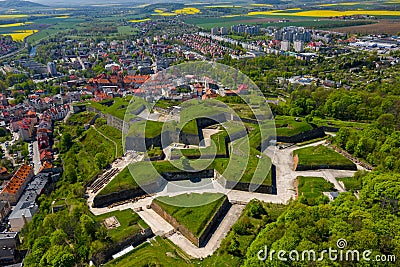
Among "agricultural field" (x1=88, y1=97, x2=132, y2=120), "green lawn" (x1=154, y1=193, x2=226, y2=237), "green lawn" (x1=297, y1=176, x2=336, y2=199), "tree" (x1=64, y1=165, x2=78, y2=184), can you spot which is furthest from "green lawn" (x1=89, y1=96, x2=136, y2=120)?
"green lawn" (x1=297, y1=176, x2=336, y2=199)

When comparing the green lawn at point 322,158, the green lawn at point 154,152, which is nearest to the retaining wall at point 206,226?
the green lawn at point 154,152

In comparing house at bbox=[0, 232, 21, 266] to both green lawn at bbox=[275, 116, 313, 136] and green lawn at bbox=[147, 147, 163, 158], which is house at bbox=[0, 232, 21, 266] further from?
green lawn at bbox=[275, 116, 313, 136]

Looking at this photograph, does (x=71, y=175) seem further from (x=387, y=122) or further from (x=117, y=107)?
(x=387, y=122)

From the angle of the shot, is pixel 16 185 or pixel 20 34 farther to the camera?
pixel 20 34

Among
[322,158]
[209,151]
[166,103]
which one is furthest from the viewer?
[166,103]

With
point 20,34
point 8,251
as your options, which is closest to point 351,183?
point 8,251

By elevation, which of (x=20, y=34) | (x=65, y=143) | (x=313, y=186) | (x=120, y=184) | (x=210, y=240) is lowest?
(x=210, y=240)

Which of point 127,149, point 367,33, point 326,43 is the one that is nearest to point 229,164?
point 127,149

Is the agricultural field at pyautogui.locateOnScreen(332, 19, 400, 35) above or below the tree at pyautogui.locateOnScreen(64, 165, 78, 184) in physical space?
above
